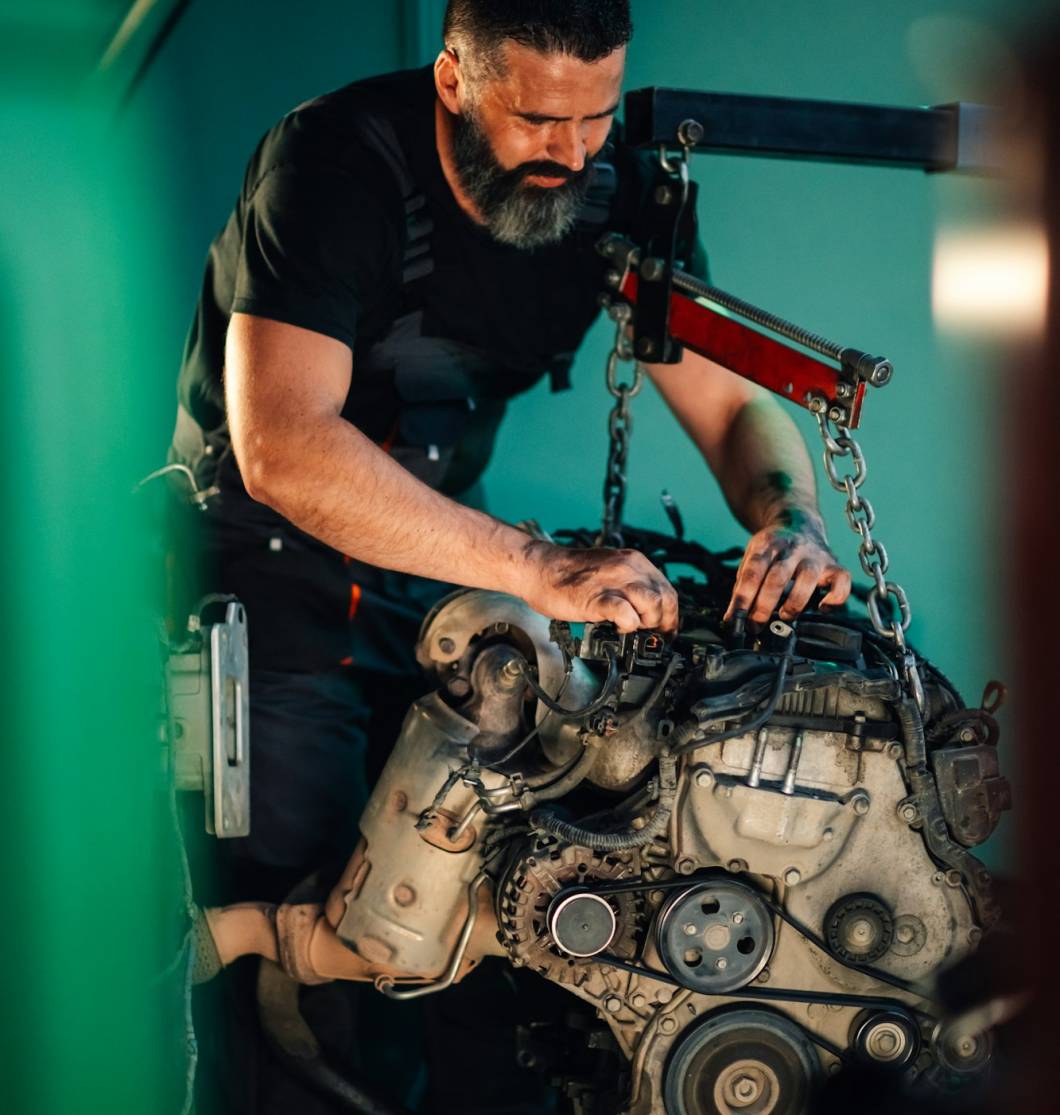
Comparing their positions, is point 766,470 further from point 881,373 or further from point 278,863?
point 278,863

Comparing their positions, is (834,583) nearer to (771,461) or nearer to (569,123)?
(771,461)

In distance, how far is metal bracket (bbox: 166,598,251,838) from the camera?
206 cm

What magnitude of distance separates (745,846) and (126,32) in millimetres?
1672

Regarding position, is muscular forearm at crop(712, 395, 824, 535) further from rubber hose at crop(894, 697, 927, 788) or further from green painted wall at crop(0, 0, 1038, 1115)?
rubber hose at crop(894, 697, 927, 788)

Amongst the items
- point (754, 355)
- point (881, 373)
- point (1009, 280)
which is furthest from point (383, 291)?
point (1009, 280)

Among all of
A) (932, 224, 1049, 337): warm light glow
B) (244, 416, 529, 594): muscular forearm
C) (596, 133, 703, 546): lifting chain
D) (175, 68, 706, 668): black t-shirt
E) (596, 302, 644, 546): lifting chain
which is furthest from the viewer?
(596, 302, 644, 546): lifting chain

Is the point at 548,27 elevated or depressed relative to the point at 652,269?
elevated

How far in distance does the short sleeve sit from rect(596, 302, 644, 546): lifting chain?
14.9 inches

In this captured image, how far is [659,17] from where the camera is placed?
2.88 meters

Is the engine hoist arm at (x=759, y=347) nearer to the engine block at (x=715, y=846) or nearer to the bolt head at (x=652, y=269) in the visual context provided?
the bolt head at (x=652, y=269)

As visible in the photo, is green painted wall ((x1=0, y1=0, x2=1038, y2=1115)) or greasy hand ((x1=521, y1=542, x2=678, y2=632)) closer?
green painted wall ((x1=0, y1=0, x2=1038, y2=1115))

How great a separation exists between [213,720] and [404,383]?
→ 60 cm

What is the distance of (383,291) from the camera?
2.14 metres

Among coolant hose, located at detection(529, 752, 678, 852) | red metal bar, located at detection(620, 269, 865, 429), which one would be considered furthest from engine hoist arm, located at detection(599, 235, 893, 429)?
coolant hose, located at detection(529, 752, 678, 852)
